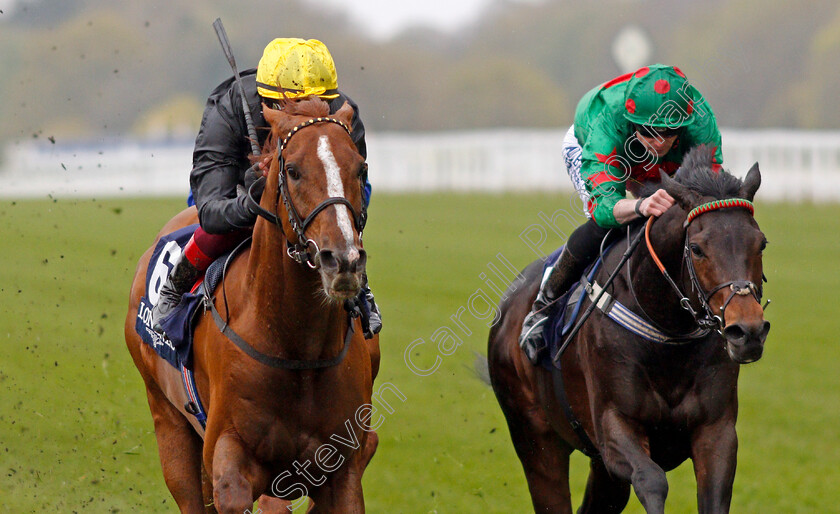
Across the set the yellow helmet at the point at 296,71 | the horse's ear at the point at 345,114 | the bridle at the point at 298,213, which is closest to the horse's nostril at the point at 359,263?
the bridle at the point at 298,213

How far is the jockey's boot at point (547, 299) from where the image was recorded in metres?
5.25

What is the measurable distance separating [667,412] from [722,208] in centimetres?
89

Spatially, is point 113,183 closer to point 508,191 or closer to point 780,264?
point 508,191

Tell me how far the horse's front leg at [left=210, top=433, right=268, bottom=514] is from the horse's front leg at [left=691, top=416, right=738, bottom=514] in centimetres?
159

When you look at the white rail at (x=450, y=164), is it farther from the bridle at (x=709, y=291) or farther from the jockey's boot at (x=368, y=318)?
the bridle at (x=709, y=291)

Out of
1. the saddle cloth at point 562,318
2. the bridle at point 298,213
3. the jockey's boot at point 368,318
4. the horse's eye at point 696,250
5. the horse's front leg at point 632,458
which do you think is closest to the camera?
the bridle at point 298,213

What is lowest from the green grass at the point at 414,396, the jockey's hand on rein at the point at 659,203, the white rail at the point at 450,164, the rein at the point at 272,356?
the white rail at the point at 450,164

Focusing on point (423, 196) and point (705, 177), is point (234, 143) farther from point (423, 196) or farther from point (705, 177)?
point (423, 196)

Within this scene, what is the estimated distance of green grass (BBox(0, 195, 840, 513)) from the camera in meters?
6.56

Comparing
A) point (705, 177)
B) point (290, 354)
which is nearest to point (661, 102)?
point (705, 177)

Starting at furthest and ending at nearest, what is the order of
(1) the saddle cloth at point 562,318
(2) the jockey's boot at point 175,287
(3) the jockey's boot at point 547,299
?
(3) the jockey's boot at point 547,299 < (1) the saddle cloth at point 562,318 < (2) the jockey's boot at point 175,287

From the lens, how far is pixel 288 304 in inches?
161

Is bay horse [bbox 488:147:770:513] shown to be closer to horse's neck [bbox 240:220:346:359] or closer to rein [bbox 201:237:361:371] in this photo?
rein [bbox 201:237:361:371]

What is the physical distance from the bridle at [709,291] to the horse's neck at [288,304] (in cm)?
125
